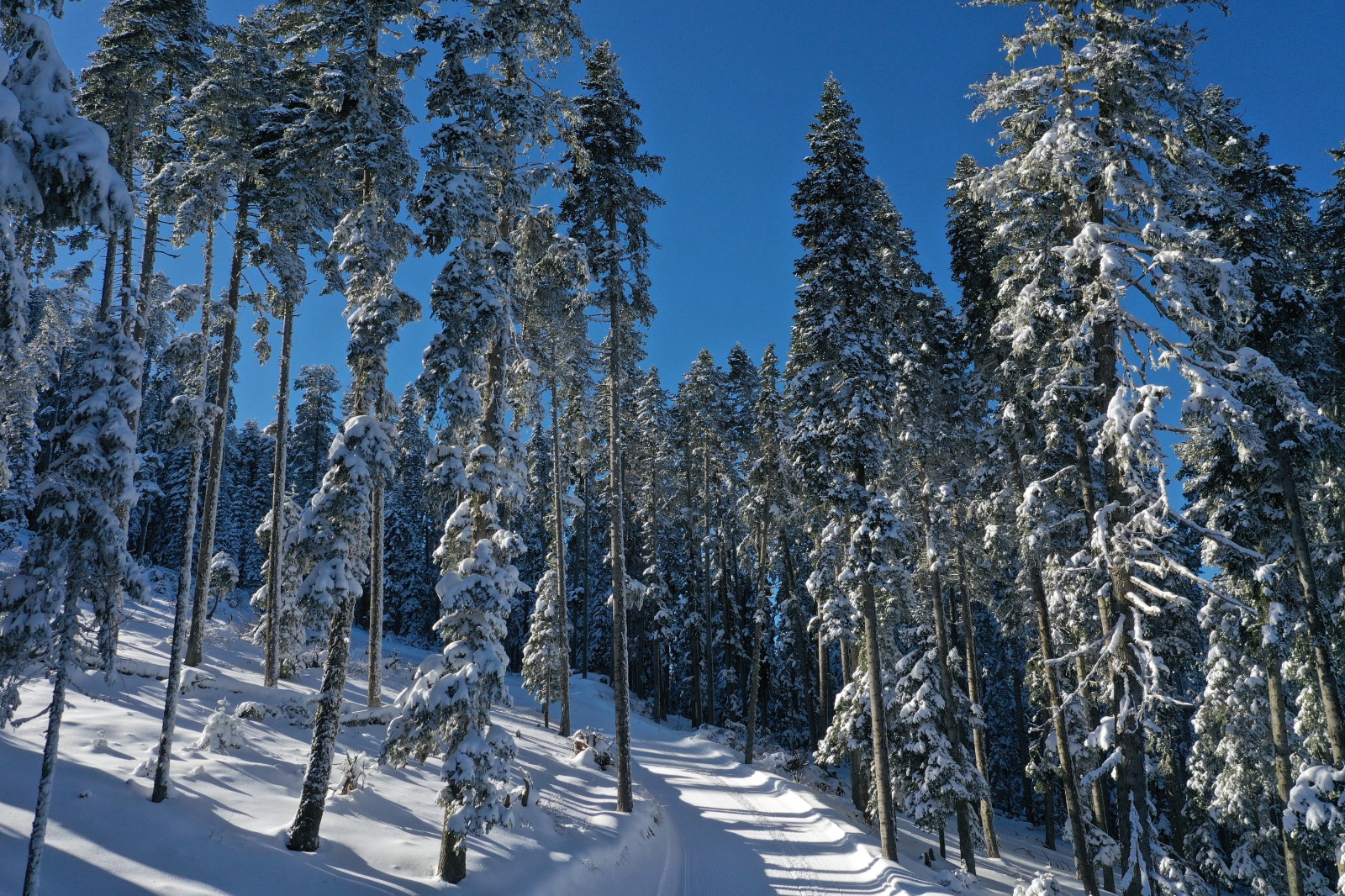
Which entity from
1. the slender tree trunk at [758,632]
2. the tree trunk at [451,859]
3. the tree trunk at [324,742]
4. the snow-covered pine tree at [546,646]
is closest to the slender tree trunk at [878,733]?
the tree trunk at [451,859]

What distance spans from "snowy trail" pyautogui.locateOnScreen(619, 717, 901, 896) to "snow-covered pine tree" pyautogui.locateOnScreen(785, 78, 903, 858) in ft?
5.42

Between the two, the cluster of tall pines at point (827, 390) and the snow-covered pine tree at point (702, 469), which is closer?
the cluster of tall pines at point (827, 390)

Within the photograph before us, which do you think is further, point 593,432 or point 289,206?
point 593,432

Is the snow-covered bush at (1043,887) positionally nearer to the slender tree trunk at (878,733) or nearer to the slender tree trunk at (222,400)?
the slender tree trunk at (878,733)

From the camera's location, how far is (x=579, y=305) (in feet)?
62.4

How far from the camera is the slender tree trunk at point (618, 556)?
54.2ft

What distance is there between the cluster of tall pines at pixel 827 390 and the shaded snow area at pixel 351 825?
A: 0.92 metres

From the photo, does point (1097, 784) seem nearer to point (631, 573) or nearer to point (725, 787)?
point (725, 787)

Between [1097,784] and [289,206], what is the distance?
28473 mm

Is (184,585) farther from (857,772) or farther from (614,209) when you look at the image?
(857,772)

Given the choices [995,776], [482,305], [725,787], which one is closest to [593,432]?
[725,787]

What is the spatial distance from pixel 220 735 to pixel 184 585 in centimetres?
340

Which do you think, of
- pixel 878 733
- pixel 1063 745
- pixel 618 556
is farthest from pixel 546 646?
pixel 1063 745

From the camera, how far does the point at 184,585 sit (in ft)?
46.5
